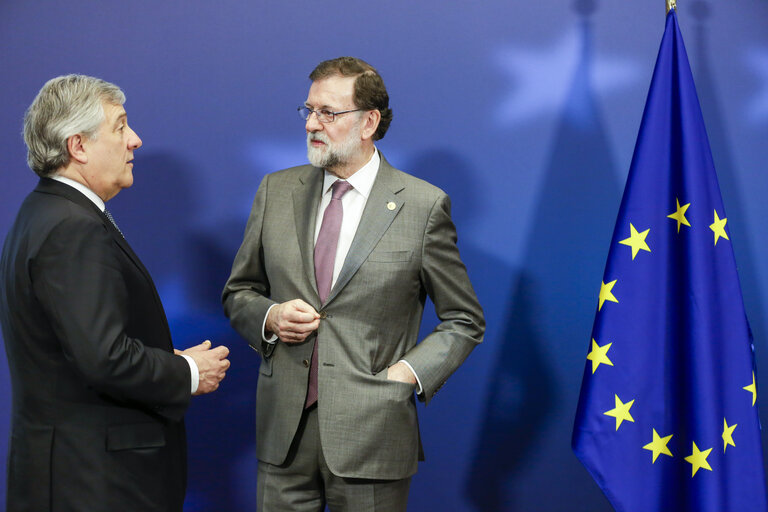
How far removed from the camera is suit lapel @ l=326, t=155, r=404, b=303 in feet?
6.73

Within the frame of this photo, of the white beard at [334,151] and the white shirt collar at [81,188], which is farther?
the white beard at [334,151]

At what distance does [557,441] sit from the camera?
9.74 ft

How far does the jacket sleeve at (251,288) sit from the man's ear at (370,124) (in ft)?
1.09

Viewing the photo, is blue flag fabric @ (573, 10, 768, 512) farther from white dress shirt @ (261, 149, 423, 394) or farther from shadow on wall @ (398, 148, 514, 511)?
→ white dress shirt @ (261, 149, 423, 394)

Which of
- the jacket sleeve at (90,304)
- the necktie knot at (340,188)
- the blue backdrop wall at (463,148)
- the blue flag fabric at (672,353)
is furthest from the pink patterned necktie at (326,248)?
the blue flag fabric at (672,353)

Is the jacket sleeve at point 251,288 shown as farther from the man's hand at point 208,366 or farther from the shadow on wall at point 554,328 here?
the shadow on wall at point 554,328

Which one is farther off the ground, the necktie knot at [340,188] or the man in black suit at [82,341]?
the necktie knot at [340,188]

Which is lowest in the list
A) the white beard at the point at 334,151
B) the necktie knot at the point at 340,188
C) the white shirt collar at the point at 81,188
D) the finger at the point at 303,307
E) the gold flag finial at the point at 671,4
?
the finger at the point at 303,307

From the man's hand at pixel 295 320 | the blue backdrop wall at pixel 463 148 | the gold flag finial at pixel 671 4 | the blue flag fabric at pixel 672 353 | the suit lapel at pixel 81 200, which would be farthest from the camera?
the blue backdrop wall at pixel 463 148

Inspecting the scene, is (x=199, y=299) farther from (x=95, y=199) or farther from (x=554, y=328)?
(x=554, y=328)

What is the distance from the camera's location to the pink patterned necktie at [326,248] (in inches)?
81.3

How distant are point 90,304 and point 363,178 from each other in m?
0.88

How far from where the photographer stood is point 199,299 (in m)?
2.87

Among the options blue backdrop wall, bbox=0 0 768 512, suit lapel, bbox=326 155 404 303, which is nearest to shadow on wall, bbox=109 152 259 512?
blue backdrop wall, bbox=0 0 768 512
